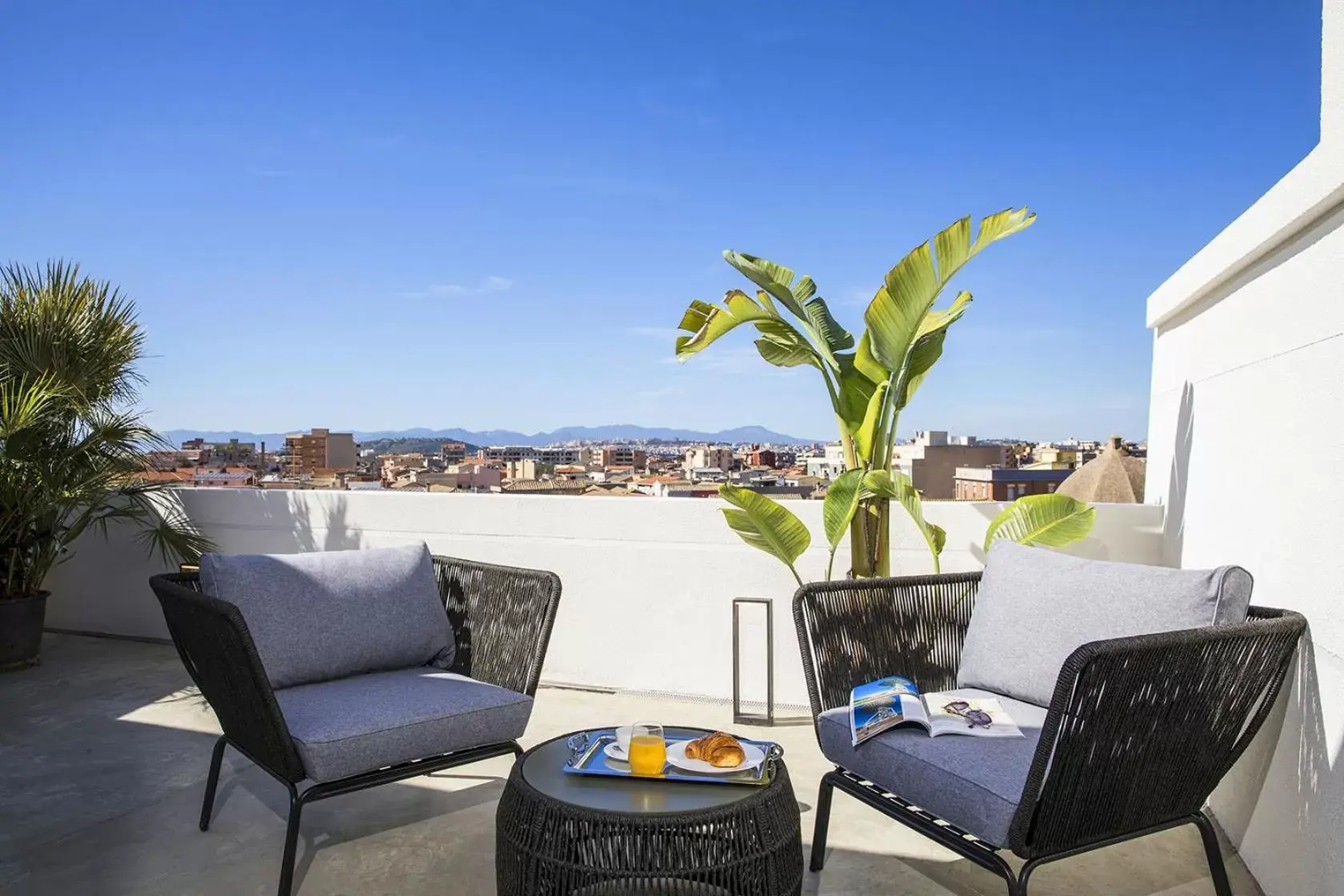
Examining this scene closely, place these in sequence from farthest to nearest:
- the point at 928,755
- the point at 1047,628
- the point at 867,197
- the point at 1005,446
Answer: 1. the point at 867,197
2. the point at 1005,446
3. the point at 1047,628
4. the point at 928,755

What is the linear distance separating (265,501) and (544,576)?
8.85 ft

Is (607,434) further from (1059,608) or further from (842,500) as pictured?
(1059,608)

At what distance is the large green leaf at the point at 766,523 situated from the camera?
10.7ft

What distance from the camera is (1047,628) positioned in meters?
2.31

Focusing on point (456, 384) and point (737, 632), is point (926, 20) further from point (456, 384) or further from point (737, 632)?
point (456, 384)

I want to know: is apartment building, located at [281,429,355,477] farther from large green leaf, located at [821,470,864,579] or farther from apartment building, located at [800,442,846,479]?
large green leaf, located at [821,470,864,579]

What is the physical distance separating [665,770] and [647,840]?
0.27 meters

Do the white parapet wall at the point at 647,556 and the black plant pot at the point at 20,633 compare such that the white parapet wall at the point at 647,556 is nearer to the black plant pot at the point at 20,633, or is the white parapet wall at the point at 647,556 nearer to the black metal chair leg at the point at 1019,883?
the black plant pot at the point at 20,633

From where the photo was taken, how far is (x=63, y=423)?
452cm

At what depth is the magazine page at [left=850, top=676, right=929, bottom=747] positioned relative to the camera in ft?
7.00

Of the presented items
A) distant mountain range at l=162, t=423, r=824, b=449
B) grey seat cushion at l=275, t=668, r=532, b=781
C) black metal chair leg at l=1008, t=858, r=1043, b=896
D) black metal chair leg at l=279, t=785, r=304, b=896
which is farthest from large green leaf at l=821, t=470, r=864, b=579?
distant mountain range at l=162, t=423, r=824, b=449

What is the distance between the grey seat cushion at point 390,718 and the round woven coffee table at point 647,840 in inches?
22.7

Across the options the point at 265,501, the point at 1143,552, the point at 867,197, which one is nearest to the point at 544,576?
the point at 1143,552

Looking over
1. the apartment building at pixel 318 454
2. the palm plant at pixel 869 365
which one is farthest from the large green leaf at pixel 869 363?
the apartment building at pixel 318 454
